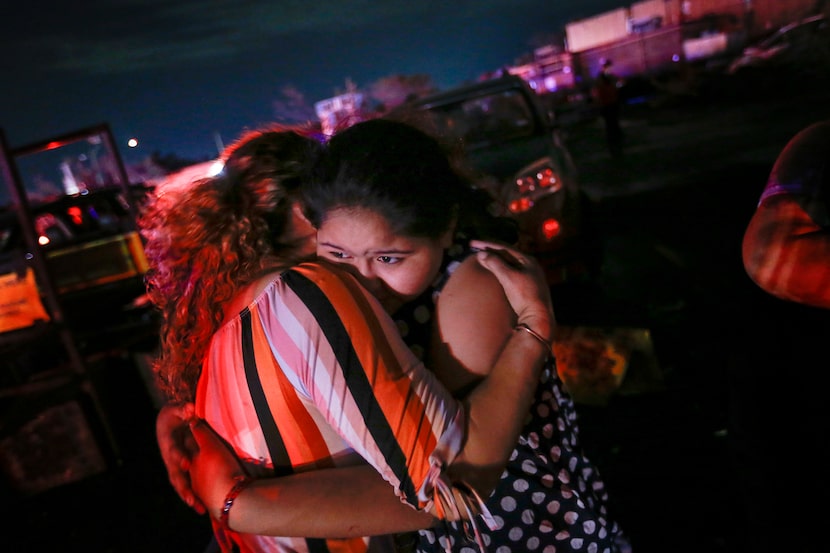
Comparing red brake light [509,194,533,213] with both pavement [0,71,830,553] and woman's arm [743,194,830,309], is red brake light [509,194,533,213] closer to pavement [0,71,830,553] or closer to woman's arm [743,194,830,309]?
pavement [0,71,830,553]

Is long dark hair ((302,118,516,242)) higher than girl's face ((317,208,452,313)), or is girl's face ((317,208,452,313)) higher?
long dark hair ((302,118,516,242))

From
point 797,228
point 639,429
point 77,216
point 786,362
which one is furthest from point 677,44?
point 797,228

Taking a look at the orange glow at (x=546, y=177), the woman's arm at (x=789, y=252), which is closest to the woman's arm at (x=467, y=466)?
the woman's arm at (x=789, y=252)

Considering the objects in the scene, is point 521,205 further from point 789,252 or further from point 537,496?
point 537,496

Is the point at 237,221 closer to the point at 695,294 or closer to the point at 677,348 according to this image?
the point at 677,348

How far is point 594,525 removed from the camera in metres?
1.42

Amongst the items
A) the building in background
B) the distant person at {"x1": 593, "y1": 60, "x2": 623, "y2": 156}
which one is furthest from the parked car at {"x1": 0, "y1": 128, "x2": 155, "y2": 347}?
the building in background

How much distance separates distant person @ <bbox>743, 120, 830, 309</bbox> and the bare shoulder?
63 cm

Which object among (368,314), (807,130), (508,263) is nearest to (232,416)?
(368,314)

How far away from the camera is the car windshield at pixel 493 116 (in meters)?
6.07

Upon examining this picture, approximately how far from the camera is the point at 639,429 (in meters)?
3.41

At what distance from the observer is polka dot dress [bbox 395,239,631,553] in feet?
4.25

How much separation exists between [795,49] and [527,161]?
19170 mm

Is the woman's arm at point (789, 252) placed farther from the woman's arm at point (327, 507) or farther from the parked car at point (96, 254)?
the parked car at point (96, 254)
